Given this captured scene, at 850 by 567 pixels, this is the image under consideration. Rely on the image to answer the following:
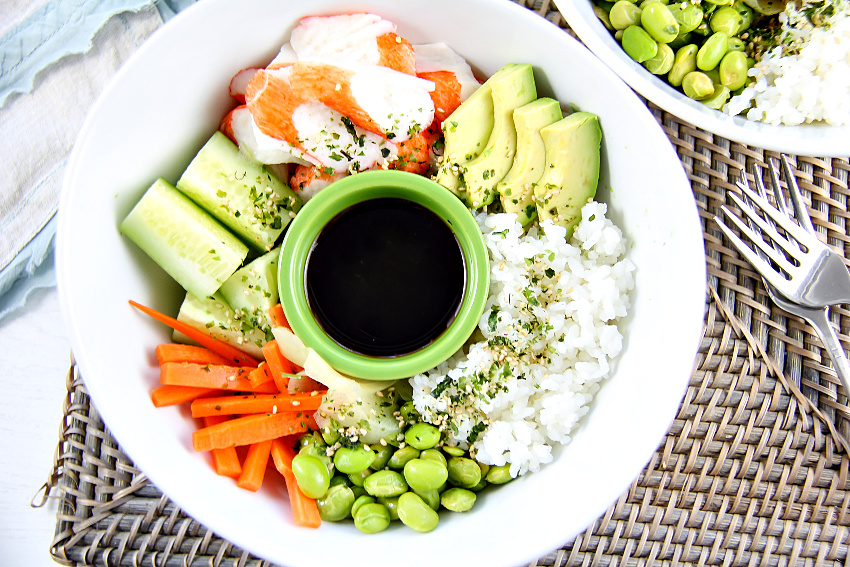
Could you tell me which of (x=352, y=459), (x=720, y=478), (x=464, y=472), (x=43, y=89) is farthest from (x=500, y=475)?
(x=43, y=89)

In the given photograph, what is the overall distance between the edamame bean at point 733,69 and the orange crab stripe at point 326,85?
1.08 m

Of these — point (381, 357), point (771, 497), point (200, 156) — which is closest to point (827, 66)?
point (771, 497)

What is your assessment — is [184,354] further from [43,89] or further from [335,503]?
[43,89]

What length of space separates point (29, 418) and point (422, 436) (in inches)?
65.1

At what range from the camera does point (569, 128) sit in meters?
1.72

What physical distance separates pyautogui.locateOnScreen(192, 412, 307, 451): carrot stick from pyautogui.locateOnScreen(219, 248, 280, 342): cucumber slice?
0.92 ft

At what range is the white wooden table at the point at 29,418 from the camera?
2.32 meters

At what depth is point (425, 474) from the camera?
174 centimetres

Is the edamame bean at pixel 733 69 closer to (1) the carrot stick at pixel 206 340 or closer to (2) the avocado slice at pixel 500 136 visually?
(2) the avocado slice at pixel 500 136

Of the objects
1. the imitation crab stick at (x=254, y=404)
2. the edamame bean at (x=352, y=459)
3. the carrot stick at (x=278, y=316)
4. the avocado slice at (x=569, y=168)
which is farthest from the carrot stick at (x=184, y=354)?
the avocado slice at (x=569, y=168)

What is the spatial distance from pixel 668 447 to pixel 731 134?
0.98 meters

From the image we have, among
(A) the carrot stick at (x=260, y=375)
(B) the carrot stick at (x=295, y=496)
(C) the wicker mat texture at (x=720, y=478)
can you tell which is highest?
(A) the carrot stick at (x=260, y=375)

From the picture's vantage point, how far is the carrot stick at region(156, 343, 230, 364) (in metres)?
1.81

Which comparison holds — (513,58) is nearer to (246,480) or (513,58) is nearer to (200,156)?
(200,156)
